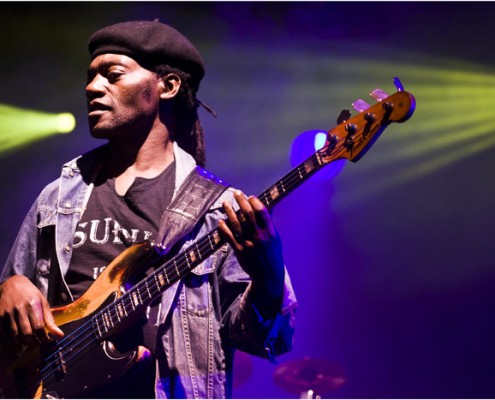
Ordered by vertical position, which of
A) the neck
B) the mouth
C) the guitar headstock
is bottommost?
the guitar headstock

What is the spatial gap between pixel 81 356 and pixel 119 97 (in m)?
1.20

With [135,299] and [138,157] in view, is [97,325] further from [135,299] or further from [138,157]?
[138,157]

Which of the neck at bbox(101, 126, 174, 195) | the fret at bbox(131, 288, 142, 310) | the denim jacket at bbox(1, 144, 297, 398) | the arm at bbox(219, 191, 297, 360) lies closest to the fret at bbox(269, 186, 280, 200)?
the arm at bbox(219, 191, 297, 360)

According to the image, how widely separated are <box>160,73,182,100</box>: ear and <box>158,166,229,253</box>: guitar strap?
42 centimetres

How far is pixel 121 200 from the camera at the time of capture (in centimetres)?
311

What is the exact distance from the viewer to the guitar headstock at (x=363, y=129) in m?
2.65

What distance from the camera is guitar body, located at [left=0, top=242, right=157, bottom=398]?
2578mm

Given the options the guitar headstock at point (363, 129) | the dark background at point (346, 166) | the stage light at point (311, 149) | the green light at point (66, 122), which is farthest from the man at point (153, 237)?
the green light at point (66, 122)

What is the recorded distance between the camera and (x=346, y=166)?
5.55m

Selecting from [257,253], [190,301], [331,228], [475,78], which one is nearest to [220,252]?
[190,301]

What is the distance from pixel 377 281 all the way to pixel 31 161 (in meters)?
2.86

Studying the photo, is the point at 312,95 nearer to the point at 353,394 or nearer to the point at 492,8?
the point at 492,8

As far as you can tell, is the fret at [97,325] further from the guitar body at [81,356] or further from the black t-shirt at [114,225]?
the black t-shirt at [114,225]

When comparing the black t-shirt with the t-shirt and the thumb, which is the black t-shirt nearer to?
the t-shirt
